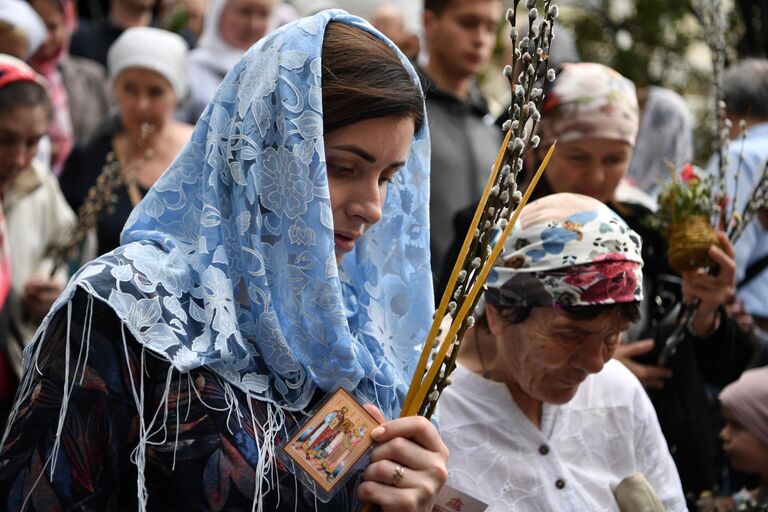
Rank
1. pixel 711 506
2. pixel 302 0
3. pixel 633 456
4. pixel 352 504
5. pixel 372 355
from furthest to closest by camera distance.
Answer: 1. pixel 302 0
2. pixel 711 506
3. pixel 633 456
4. pixel 372 355
5. pixel 352 504

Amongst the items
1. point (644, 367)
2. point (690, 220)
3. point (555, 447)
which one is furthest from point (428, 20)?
point (555, 447)

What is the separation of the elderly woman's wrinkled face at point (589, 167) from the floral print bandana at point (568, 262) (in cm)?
115

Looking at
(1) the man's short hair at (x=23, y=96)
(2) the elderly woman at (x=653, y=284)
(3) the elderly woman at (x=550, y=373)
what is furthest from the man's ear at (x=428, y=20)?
(3) the elderly woman at (x=550, y=373)

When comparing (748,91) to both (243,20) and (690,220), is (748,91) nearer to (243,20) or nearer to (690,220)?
(690,220)

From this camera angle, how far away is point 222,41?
6375 millimetres

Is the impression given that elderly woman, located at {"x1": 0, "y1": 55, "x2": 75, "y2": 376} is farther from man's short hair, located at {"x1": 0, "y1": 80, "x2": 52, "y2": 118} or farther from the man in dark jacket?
the man in dark jacket

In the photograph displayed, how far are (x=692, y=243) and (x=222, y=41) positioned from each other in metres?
3.57

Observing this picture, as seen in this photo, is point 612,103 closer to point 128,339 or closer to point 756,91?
point 756,91

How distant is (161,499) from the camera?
2039mm

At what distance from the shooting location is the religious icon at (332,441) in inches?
81.7

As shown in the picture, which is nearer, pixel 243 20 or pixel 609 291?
pixel 609 291

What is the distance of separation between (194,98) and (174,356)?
4366 mm

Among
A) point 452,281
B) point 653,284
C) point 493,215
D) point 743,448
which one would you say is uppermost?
point 493,215

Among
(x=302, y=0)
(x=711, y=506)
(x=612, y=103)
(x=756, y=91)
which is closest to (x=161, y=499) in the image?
(x=711, y=506)
